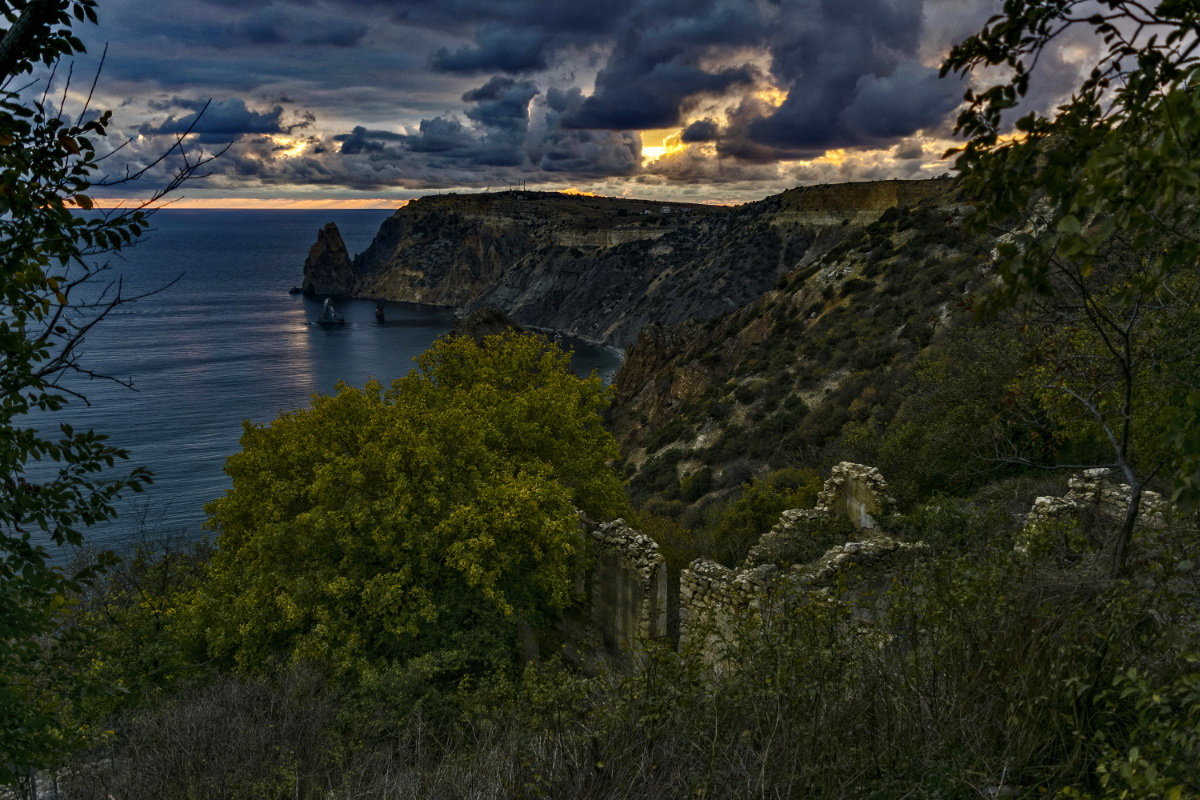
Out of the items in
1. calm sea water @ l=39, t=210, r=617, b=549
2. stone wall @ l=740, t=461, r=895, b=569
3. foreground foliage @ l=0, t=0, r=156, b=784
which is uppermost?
foreground foliage @ l=0, t=0, r=156, b=784

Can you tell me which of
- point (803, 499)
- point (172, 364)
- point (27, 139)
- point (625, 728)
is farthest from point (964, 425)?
point (172, 364)

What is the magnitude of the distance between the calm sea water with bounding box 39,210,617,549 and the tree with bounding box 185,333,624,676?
9.23 meters

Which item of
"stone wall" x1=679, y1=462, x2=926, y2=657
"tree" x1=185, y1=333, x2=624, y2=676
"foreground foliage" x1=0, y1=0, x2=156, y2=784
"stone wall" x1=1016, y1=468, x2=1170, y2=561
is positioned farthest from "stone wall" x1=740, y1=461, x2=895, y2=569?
"foreground foliage" x1=0, y1=0, x2=156, y2=784

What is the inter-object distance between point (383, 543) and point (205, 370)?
3892 inches

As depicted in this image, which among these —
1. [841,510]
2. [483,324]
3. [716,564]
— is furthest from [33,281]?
[483,324]

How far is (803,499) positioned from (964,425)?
562cm

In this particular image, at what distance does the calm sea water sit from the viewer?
194 ft

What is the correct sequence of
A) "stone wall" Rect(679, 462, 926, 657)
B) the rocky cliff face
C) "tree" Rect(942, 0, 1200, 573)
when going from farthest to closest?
1. the rocky cliff face
2. "stone wall" Rect(679, 462, 926, 657)
3. "tree" Rect(942, 0, 1200, 573)

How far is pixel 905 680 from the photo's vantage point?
5.94m

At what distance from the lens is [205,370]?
101312 mm

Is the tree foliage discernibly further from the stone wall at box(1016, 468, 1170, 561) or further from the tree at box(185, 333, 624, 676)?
the tree at box(185, 333, 624, 676)

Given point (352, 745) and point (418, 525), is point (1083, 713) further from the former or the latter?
point (418, 525)

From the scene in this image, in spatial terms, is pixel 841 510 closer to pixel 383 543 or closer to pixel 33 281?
pixel 383 543

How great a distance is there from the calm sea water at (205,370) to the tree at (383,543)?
30.3 feet
